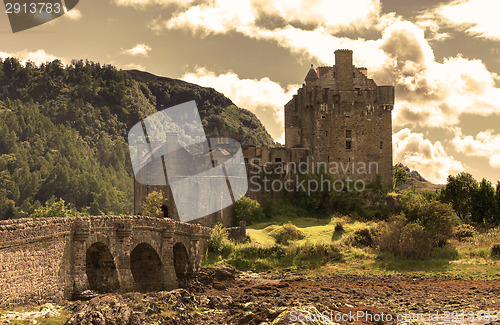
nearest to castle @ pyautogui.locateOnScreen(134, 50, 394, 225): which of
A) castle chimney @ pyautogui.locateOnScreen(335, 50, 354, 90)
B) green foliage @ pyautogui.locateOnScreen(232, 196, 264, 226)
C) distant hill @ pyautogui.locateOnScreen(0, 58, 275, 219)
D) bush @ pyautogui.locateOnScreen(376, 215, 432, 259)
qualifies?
castle chimney @ pyautogui.locateOnScreen(335, 50, 354, 90)

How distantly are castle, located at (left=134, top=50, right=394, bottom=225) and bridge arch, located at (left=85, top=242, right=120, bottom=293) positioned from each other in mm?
40632

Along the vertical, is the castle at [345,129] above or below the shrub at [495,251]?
above

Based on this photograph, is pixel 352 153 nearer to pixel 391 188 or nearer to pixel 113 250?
pixel 391 188

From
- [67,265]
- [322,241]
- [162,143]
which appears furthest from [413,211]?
[67,265]

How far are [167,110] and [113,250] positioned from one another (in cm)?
15718

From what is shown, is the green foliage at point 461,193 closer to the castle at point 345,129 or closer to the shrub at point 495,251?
the castle at point 345,129

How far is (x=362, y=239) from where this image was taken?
53281 millimetres

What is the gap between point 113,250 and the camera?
101 feet

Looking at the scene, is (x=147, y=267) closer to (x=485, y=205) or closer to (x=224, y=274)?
(x=224, y=274)

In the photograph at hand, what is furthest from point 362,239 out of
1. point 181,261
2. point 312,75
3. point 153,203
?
point 312,75

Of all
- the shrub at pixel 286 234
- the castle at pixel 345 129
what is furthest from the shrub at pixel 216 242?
the castle at pixel 345 129

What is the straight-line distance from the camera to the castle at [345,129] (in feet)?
236

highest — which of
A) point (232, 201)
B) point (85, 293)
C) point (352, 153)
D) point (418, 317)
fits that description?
point (352, 153)

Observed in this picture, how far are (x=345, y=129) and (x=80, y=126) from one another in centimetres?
9199
